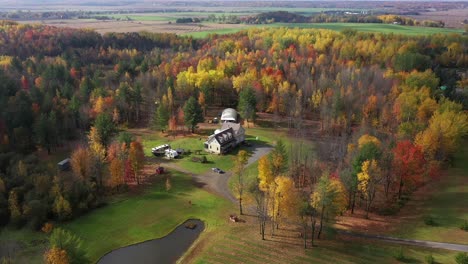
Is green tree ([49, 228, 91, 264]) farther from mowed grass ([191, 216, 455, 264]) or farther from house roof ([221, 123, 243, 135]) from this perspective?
house roof ([221, 123, 243, 135])

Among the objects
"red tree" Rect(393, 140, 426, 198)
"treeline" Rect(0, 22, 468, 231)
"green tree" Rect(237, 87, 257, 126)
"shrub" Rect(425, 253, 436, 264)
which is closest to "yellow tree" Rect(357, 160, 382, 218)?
"treeline" Rect(0, 22, 468, 231)

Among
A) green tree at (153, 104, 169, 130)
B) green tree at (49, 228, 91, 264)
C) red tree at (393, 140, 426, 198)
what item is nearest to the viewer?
green tree at (49, 228, 91, 264)

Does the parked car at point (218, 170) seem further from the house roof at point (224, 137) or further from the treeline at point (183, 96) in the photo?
the treeline at point (183, 96)

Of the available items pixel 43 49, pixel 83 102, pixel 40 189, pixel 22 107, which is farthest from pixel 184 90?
pixel 43 49

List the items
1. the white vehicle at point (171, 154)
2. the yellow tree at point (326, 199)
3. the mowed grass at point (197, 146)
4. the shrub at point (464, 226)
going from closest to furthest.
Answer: the yellow tree at point (326, 199) < the shrub at point (464, 226) < the mowed grass at point (197, 146) < the white vehicle at point (171, 154)

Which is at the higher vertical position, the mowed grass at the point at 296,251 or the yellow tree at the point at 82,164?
the yellow tree at the point at 82,164

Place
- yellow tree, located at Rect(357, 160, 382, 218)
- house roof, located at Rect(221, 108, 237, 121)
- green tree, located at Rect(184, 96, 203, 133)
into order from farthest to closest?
house roof, located at Rect(221, 108, 237, 121), green tree, located at Rect(184, 96, 203, 133), yellow tree, located at Rect(357, 160, 382, 218)

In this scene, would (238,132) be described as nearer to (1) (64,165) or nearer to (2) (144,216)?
(2) (144,216)

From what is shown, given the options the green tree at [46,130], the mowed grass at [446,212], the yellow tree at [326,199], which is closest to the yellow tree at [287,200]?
the yellow tree at [326,199]
